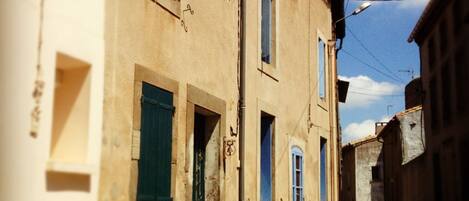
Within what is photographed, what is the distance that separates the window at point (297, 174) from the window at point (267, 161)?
1.36 meters

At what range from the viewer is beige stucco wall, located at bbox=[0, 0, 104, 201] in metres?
4.26

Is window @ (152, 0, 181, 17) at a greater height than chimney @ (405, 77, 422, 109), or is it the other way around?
chimney @ (405, 77, 422, 109)

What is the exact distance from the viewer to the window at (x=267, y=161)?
1134 centimetres

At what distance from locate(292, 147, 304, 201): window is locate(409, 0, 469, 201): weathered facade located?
952 cm

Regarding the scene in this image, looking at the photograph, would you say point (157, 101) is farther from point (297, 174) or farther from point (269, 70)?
point (297, 174)

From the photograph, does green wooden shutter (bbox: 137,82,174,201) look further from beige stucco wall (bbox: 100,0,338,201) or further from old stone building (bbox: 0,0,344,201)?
beige stucco wall (bbox: 100,0,338,201)

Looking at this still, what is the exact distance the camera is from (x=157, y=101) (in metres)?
7.16

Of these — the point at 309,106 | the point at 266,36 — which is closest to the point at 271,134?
the point at 266,36

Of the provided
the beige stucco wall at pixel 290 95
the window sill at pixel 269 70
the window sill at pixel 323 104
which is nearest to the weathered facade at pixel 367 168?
the beige stucco wall at pixel 290 95

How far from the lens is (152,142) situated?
278 inches

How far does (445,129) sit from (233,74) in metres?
16.9

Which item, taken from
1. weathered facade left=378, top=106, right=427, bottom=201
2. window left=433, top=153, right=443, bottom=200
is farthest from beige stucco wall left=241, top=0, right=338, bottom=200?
weathered facade left=378, top=106, right=427, bottom=201

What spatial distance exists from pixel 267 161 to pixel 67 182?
6837 millimetres

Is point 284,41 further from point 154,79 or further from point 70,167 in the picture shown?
point 70,167
